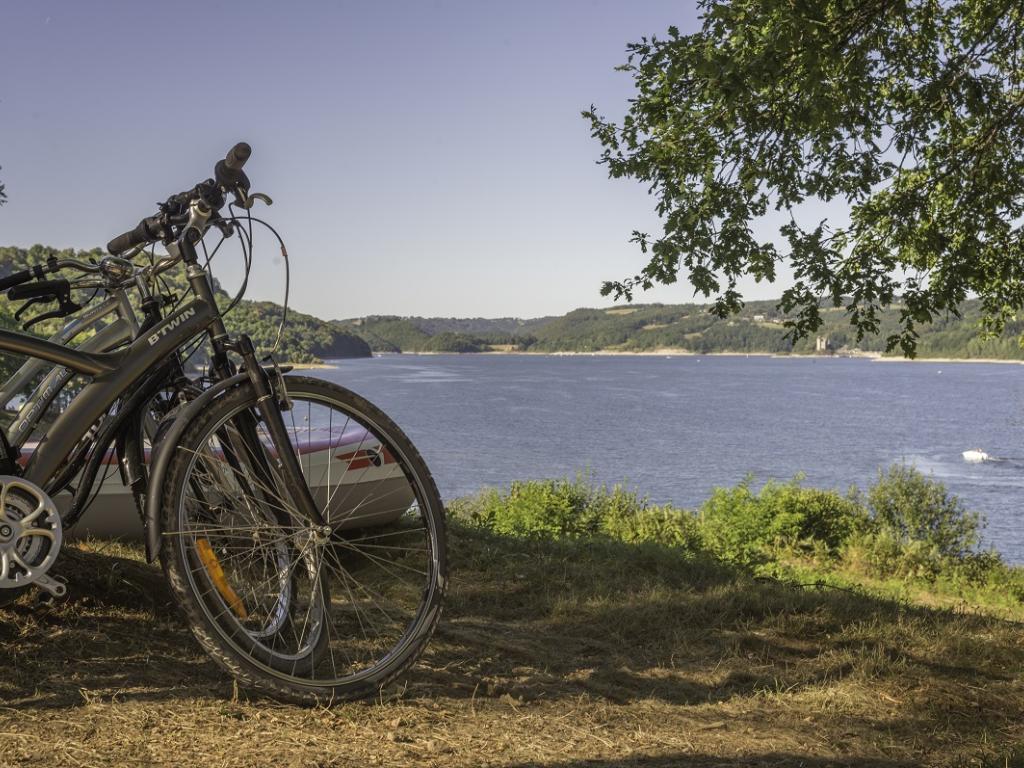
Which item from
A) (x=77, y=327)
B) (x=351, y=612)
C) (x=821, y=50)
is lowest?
(x=351, y=612)

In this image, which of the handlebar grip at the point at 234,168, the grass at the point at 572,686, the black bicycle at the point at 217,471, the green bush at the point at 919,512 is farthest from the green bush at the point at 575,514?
the green bush at the point at 919,512

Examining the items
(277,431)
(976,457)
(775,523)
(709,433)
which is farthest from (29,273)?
(709,433)

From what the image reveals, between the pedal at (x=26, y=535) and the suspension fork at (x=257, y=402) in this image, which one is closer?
the pedal at (x=26, y=535)

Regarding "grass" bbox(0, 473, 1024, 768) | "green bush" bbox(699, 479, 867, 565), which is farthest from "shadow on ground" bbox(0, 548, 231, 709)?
"green bush" bbox(699, 479, 867, 565)

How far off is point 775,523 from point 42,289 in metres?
19.1

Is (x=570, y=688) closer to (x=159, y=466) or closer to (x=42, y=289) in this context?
(x=159, y=466)

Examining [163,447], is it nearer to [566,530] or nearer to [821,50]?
[821,50]

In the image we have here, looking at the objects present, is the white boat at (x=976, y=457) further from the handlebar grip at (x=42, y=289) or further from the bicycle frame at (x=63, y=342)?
the handlebar grip at (x=42, y=289)

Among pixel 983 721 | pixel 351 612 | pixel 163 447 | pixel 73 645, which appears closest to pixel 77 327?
pixel 163 447

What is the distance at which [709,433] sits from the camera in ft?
259

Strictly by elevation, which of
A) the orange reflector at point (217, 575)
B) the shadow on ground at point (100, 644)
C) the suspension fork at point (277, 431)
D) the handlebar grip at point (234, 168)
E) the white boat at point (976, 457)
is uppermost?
the handlebar grip at point (234, 168)

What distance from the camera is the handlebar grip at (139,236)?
311cm

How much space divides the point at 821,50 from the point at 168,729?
15.6 feet

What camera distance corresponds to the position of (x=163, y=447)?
277 centimetres
